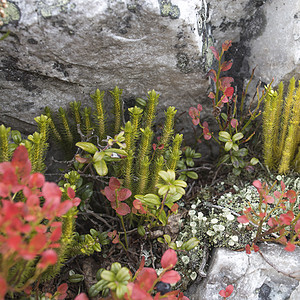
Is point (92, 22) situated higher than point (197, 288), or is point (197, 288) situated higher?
point (92, 22)

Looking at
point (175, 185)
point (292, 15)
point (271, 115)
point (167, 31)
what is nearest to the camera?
point (175, 185)

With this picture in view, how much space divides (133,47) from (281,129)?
1.22 metres

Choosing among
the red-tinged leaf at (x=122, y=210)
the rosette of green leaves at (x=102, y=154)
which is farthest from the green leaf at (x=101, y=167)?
the red-tinged leaf at (x=122, y=210)

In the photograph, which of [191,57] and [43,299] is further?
[191,57]

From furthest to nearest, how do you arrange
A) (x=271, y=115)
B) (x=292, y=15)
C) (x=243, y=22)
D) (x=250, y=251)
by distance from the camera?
1. (x=243, y=22)
2. (x=292, y=15)
3. (x=271, y=115)
4. (x=250, y=251)

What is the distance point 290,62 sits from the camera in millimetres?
2414

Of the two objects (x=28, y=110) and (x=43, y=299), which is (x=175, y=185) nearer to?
(x=43, y=299)

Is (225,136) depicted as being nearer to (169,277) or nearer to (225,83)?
(225,83)

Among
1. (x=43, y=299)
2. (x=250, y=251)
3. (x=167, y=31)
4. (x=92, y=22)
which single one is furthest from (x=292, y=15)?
(x=43, y=299)

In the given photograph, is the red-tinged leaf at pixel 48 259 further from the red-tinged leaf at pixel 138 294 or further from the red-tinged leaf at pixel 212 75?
the red-tinged leaf at pixel 212 75

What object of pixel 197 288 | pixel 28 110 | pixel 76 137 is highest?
pixel 28 110

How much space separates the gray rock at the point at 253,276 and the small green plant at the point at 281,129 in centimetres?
68

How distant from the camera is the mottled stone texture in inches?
74.0

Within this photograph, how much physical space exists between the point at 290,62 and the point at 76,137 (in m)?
1.69
